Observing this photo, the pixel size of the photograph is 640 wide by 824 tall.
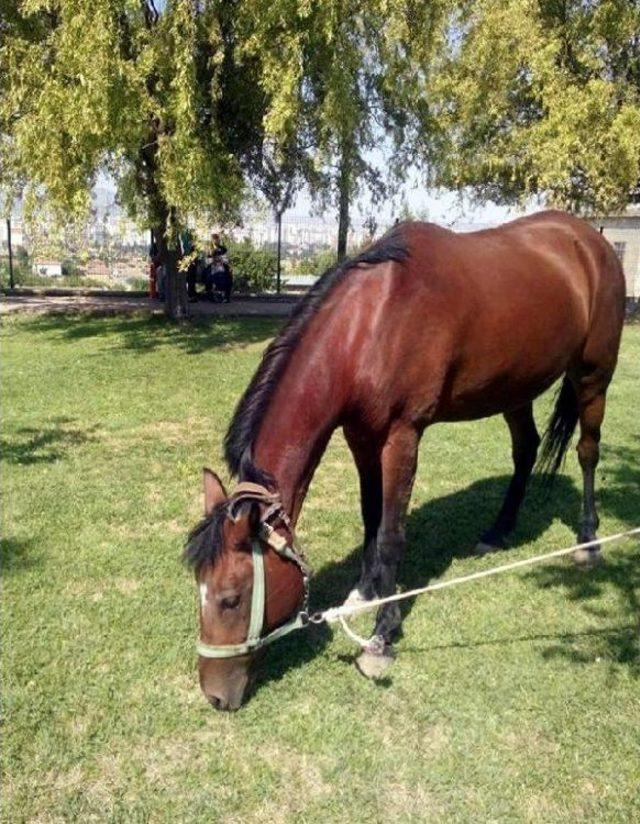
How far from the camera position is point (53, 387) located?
851 centimetres

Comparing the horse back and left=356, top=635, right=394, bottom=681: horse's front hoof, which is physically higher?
the horse back

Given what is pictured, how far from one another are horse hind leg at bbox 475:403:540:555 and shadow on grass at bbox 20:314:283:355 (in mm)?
7154

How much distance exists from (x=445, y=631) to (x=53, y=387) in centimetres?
642

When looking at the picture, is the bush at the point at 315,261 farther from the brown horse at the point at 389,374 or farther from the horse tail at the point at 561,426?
the brown horse at the point at 389,374

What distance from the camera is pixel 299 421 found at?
2932 millimetres

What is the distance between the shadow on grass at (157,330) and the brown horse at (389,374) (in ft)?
25.1

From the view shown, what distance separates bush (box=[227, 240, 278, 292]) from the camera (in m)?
20.2

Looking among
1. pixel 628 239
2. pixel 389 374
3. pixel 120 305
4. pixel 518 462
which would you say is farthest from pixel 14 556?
pixel 628 239

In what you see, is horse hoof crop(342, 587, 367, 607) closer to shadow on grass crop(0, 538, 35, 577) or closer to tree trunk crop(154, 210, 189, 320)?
shadow on grass crop(0, 538, 35, 577)

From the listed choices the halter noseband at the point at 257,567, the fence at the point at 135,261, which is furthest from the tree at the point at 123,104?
the halter noseband at the point at 257,567

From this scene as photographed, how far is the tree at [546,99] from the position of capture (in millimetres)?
14117

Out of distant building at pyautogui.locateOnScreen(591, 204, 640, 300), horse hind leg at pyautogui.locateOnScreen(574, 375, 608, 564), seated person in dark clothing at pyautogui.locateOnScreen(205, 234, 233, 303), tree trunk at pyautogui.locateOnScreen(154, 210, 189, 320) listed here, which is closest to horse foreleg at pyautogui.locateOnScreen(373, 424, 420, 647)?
horse hind leg at pyautogui.locateOnScreen(574, 375, 608, 564)

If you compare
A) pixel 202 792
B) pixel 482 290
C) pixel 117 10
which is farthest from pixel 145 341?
pixel 202 792

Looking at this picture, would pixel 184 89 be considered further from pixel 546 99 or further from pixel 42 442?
pixel 546 99
